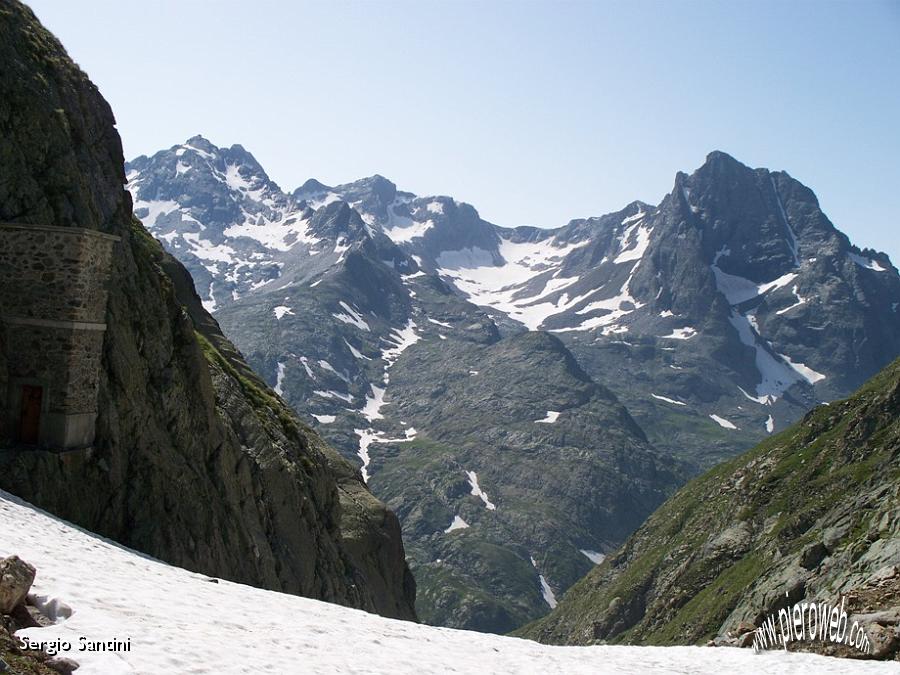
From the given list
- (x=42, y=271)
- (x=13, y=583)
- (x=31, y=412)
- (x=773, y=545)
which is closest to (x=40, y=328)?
(x=42, y=271)

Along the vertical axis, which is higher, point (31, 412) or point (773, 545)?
point (31, 412)

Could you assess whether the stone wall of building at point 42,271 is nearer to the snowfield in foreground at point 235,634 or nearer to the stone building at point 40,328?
the stone building at point 40,328

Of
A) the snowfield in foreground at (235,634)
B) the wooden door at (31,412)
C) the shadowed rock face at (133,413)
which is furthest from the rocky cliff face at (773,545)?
the wooden door at (31,412)

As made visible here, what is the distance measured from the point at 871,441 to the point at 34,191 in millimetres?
78167

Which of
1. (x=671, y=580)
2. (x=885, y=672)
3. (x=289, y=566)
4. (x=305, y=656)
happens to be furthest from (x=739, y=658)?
(x=671, y=580)

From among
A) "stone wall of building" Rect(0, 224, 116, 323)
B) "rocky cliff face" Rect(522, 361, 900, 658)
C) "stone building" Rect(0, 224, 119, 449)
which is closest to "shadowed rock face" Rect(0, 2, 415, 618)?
"stone building" Rect(0, 224, 119, 449)

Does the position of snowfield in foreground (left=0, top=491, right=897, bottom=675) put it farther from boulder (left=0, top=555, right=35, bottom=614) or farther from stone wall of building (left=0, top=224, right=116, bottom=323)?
stone wall of building (left=0, top=224, right=116, bottom=323)

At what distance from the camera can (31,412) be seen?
24797 mm

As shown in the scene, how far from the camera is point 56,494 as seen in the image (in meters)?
24.5

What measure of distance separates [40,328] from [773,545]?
68762 millimetres

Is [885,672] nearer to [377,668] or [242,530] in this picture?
[377,668]

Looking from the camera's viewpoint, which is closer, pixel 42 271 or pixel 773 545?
pixel 42 271

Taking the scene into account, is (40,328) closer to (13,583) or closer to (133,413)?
(133,413)

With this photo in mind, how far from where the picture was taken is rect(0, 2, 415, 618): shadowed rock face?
2708 cm
